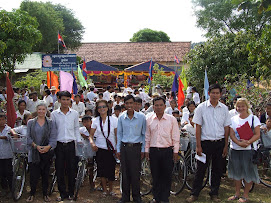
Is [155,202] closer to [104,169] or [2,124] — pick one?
[104,169]

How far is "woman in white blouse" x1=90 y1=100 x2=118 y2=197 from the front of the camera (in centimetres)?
525

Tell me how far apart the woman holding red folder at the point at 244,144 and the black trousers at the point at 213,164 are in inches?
10.0

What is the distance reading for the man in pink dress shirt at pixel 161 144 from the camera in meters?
4.68

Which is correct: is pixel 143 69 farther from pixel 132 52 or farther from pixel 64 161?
pixel 64 161

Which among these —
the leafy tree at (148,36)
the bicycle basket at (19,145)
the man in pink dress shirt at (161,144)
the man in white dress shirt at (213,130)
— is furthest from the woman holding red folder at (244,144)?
the leafy tree at (148,36)

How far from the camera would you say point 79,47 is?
3844cm

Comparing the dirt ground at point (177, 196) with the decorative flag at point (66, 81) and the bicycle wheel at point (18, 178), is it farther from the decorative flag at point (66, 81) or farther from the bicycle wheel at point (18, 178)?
the decorative flag at point (66, 81)

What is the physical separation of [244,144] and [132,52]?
32049 mm

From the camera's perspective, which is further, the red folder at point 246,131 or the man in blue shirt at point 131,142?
the red folder at point 246,131

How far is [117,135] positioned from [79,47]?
35099 mm

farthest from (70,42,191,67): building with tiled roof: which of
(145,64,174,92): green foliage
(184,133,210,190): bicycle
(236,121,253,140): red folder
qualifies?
(236,121,253,140): red folder

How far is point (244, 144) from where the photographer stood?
4875mm

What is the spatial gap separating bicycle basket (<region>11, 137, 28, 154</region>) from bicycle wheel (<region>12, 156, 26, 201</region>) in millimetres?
246

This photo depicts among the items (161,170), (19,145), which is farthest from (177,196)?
(19,145)
